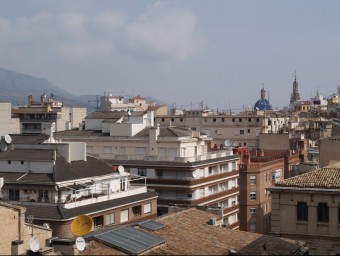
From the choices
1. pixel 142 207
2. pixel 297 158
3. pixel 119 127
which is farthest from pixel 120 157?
pixel 297 158

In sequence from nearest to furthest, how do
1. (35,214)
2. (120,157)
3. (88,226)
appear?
(88,226), (35,214), (120,157)

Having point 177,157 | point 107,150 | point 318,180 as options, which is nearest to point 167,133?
point 177,157

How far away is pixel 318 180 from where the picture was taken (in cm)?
4034

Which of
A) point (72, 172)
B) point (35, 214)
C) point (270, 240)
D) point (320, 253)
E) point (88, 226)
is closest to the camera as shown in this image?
point (88, 226)

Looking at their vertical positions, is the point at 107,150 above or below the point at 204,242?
above

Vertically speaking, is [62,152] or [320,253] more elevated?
→ [62,152]

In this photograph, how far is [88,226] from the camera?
107 feet

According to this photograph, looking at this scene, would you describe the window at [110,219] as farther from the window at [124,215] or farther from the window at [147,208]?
the window at [147,208]

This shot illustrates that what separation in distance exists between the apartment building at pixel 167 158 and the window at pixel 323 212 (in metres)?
30.0

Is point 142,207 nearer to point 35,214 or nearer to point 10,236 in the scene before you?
point 35,214

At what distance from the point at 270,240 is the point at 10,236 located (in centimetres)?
1435

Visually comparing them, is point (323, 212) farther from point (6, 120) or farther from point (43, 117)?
point (43, 117)

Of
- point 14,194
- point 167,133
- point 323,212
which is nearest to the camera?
point 323,212

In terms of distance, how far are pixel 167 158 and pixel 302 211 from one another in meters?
35.2
